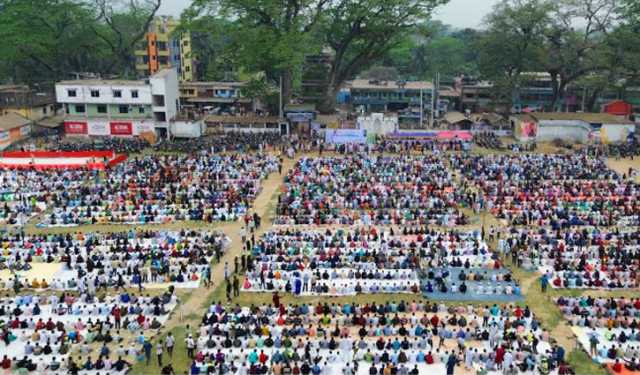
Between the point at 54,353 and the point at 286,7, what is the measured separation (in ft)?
162

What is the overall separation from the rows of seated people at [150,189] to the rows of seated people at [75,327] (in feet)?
35.7

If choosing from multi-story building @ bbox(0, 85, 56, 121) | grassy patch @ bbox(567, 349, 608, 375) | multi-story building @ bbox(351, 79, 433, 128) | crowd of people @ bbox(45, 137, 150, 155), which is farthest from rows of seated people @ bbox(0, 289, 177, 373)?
multi-story building @ bbox(351, 79, 433, 128)

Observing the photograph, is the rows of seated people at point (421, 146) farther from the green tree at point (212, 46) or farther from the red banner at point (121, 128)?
the red banner at point (121, 128)

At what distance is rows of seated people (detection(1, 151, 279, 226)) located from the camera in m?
37.0

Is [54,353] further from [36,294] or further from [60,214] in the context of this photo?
[60,214]

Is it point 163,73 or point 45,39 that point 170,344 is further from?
point 45,39

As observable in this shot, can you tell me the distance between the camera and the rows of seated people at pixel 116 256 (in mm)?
27516

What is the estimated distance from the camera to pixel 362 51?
68.2 metres

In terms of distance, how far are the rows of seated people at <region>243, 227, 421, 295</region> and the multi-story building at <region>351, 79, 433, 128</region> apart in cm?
4292

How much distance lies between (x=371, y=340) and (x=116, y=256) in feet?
45.9

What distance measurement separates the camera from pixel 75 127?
200 ft

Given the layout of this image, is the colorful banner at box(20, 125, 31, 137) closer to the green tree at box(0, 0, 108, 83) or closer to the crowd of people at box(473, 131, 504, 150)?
the green tree at box(0, 0, 108, 83)

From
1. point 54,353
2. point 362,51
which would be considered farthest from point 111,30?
point 54,353

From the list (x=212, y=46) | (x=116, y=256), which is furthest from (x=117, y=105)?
(x=212, y=46)
